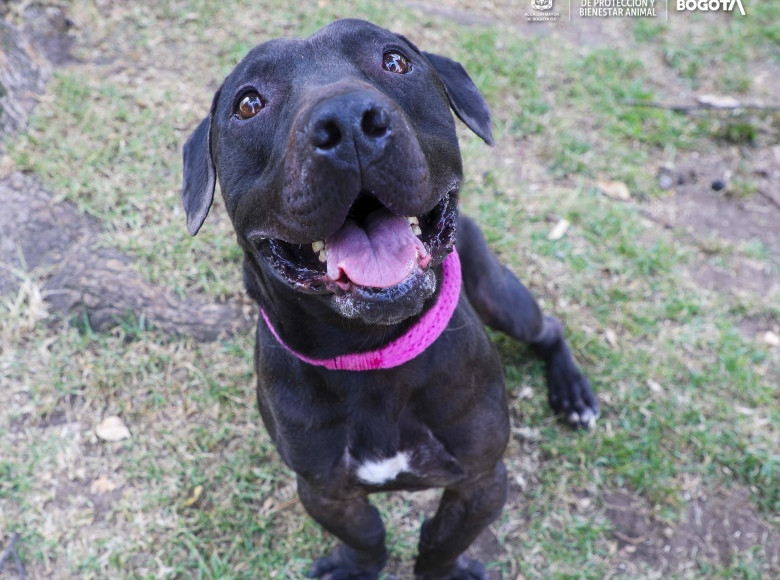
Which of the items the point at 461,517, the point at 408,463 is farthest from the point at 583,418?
the point at 408,463

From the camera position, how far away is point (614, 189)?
17.3ft

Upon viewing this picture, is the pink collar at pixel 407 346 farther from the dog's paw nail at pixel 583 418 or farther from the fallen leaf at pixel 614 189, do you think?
the fallen leaf at pixel 614 189

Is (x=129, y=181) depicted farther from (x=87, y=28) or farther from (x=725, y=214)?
(x=725, y=214)

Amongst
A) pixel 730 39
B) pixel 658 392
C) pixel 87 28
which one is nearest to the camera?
pixel 658 392

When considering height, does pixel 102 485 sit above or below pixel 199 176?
below

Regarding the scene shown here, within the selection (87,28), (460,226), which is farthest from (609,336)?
(87,28)

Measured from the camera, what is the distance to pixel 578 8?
21.6ft

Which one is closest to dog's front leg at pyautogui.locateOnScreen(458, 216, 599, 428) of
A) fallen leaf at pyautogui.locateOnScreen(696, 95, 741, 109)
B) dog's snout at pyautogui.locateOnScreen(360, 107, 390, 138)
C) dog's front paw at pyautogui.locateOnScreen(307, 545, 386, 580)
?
dog's front paw at pyautogui.locateOnScreen(307, 545, 386, 580)

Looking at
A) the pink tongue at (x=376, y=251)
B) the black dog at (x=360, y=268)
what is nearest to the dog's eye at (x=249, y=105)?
the black dog at (x=360, y=268)

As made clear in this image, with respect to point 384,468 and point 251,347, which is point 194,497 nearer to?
point 251,347

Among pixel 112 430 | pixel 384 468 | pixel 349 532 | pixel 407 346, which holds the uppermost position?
pixel 407 346

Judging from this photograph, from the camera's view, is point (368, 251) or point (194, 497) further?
point (194, 497)

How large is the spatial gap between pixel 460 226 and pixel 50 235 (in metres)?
2.54

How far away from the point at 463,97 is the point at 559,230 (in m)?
2.21
